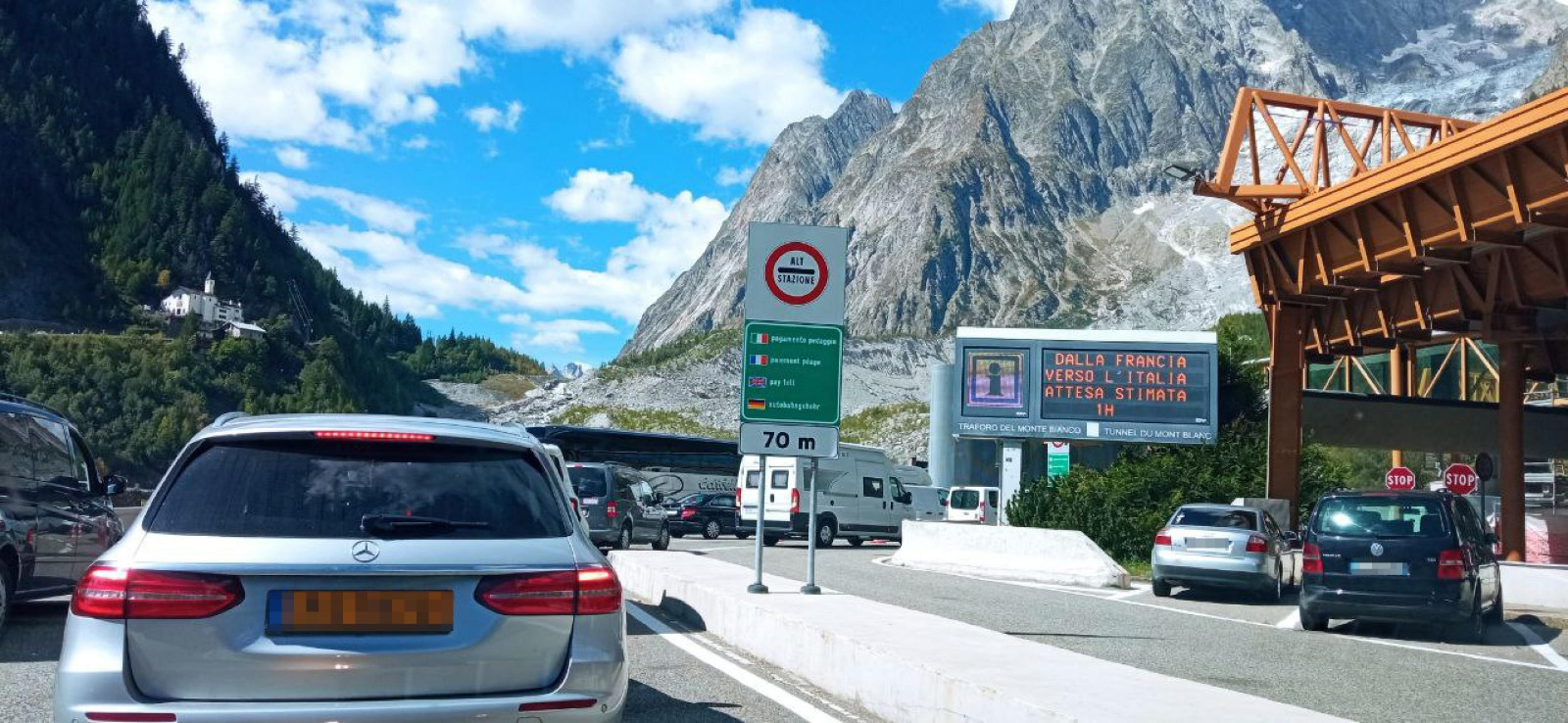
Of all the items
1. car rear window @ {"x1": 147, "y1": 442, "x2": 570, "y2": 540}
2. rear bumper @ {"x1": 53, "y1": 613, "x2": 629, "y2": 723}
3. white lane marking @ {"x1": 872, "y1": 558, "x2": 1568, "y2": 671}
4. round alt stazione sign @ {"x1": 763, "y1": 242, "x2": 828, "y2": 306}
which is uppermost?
round alt stazione sign @ {"x1": 763, "y1": 242, "x2": 828, "y2": 306}

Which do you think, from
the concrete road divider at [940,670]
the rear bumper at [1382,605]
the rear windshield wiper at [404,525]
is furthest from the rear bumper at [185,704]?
the rear bumper at [1382,605]

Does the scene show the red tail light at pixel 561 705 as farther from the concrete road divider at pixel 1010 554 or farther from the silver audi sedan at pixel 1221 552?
the concrete road divider at pixel 1010 554

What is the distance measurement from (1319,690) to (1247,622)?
6270 mm

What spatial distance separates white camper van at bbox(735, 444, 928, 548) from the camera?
111 ft

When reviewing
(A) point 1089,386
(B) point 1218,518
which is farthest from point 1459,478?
(B) point 1218,518

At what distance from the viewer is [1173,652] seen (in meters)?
11.2

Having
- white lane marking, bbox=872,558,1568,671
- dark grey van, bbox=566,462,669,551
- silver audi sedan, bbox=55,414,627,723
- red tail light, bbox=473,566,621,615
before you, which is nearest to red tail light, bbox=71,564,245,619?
silver audi sedan, bbox=55,414,627,723

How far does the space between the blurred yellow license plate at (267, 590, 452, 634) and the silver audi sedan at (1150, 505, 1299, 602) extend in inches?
610

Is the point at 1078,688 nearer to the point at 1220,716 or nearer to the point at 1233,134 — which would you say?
the point at 1220,716

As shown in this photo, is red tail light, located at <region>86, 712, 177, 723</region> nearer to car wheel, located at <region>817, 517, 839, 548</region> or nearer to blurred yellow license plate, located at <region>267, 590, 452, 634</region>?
blurred yellow license plate, located at <region>267, 590, 452, 634</region>

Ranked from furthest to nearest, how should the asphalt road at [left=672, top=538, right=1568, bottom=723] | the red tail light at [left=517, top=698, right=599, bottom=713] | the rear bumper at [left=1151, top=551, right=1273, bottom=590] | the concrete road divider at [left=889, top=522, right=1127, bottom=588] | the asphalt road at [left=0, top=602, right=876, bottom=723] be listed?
the concrete road divider at [left=889, top=522, right=1127, bottom=588]
the rear bumper at [left=1151, top=551, right=1273, bottom=590]
the asphalt road at [left=672, top=538, right=1568, bottom=723]
the asphalt road at [left=0, top=602, right=876, bottom=723]
the red tail light at [left=517, top=698, right=599, bottom=713]

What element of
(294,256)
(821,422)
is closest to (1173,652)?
(821,422)

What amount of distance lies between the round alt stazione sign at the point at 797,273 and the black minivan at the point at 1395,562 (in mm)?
6123

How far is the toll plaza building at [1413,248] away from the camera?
1883 centimetres
